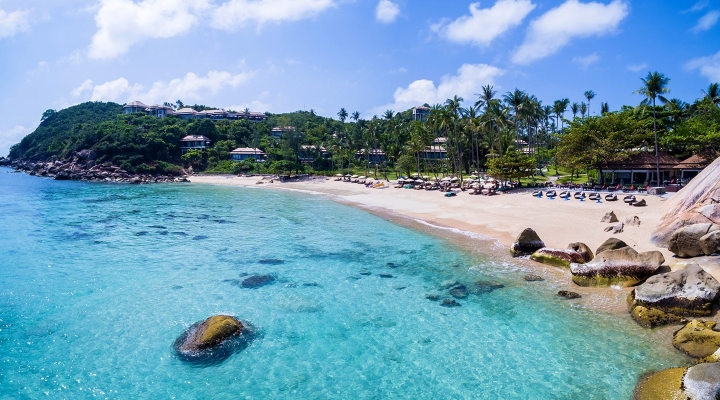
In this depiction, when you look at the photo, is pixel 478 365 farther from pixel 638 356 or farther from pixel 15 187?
pixel 15 187

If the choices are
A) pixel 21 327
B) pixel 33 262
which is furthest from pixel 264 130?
pixel 21 327

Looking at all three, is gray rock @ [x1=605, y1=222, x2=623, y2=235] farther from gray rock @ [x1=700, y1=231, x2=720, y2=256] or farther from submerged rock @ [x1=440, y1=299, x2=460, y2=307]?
submerged rock @ [x1=440, y1=299, x2=460, y2=307]

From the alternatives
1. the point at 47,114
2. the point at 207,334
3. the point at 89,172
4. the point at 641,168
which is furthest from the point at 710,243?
the point at 47,114

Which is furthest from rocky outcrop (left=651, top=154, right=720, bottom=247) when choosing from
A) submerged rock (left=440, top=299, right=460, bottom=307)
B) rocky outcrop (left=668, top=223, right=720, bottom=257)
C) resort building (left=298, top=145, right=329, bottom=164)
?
resort building (left=298, top=145, right=329, bottom=164)

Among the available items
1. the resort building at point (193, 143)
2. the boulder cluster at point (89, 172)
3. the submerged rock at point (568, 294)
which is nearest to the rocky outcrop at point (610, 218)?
the submerged rock at point (568, 294)

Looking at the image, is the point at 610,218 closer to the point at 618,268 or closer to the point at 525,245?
the point at 525,245

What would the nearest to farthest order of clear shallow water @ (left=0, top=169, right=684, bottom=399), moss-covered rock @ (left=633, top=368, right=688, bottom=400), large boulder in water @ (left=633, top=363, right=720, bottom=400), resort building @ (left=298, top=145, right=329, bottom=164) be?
large boulder in water @ (left=633, top=363, right=720, bottom=400) → moss-covered rock @ (left=633, top=368, right=688, bottom=400) → clear shallow water @ (left=0, top=169, right=684, bottom=399) → resort building @ (left=298, top=145, right=329, bottom=164)

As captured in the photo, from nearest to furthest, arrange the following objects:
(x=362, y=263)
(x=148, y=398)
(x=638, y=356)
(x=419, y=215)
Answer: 1. (x=148, y=398)
2. (x=638, y=356)
3. (x=362, y=263)
4. (x=419, y=215)
